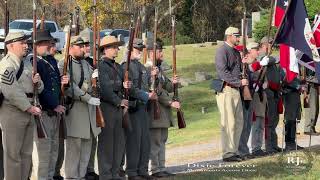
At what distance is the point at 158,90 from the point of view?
1102 cm

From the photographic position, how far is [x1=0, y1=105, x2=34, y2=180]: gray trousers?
852cm

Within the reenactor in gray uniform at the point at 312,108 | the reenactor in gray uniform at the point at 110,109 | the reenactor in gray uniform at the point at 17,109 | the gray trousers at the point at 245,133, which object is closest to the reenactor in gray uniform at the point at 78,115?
the reenactor in gray uniform at the point at 110,109

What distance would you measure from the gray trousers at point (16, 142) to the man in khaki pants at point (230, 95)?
13.6 feet

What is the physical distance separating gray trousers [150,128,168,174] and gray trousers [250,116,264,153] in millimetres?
2501

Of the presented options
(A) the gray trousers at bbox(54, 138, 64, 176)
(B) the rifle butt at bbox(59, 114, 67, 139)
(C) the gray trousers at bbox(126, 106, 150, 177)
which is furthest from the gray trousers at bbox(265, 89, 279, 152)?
(B) the rifle butt at bbox(59, 114, 67, 139)

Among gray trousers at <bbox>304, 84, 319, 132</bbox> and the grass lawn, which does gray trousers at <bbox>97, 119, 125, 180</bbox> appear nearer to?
the grass lawn

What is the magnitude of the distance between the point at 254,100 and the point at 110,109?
3.84 metres

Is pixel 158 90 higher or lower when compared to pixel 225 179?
higher

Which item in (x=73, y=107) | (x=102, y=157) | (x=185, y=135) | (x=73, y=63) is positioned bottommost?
(x=185, y=135)

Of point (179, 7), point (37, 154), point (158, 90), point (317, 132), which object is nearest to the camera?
point (37, 154)

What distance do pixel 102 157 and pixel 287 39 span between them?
12.9 feet

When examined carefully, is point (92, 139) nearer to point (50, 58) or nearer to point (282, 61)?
point (50, 58)

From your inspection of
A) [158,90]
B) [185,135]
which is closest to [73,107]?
[158,90]

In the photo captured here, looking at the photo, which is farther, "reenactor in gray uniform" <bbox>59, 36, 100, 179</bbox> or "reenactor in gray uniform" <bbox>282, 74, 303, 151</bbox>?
"reenactor in gray uniform" <bbox>282, 74, 303, 151</bbox>
